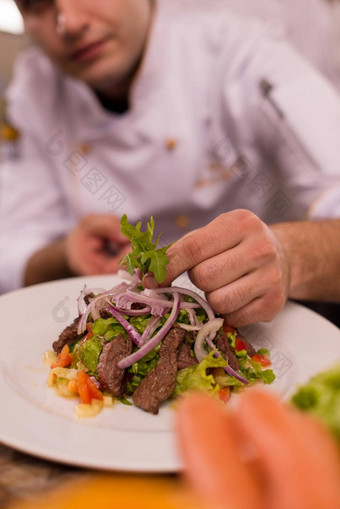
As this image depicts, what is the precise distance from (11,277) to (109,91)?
Result: 121cm

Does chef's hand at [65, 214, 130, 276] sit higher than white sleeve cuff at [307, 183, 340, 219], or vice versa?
chef's hand at [65, 214, 130, 276]

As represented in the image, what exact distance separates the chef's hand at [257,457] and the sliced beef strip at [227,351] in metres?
0.73

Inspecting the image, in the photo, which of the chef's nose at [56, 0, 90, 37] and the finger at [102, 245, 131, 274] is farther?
the chef's nose at [56, 0, 90, 37]

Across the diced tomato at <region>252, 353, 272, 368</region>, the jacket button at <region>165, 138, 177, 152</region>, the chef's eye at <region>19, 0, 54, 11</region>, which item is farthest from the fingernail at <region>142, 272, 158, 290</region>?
the chef's eye at <region>19, 0, 54, 11</region>

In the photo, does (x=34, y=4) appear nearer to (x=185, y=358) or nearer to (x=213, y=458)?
(x=185, y=358)

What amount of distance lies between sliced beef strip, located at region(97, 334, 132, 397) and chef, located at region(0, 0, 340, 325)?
0.87m

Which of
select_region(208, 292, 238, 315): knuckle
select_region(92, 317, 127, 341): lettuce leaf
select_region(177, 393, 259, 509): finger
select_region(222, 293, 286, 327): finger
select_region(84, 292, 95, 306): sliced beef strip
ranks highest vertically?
select_region(177, 393, 259, 509): finger

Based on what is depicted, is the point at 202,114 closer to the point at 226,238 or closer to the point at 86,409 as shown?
the point at 226,238

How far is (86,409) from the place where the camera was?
41.1 inches

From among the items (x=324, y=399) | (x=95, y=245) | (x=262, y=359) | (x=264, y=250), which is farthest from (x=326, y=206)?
(x=324, y=399)

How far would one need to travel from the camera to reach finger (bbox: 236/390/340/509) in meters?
0.40

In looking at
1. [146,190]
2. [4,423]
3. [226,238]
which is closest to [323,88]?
[146,190]

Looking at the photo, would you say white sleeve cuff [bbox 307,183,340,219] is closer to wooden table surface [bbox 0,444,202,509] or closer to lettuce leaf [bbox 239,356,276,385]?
lettuce leaf [bbox 239,356,276,385]

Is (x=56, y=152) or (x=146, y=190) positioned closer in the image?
(x=146, y=190)
